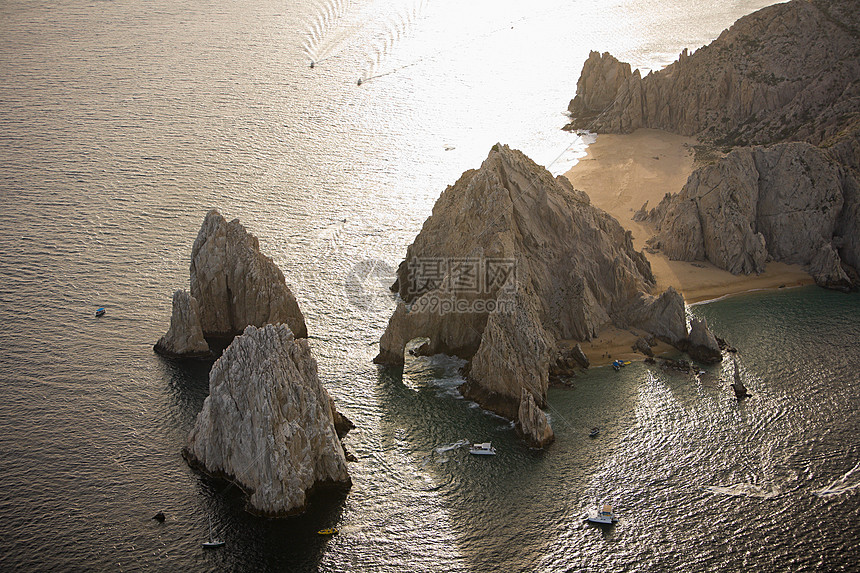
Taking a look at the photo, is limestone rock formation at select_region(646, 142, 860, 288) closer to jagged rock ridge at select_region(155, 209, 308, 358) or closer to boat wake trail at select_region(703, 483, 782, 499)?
boat wake trail at select_region(703, 483, 782, 499)

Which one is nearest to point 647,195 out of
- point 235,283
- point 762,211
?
point 762,211

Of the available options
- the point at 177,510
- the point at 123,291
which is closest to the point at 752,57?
the point at 123,291

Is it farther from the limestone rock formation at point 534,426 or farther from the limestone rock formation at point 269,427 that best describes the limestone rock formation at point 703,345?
the limestone rock formation at point 269,427

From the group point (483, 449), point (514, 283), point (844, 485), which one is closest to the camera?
point (844, 485)

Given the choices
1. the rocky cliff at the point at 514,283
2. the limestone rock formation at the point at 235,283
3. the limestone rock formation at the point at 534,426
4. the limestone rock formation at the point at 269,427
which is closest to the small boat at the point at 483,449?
the limestone rock formation at the point at 534,426

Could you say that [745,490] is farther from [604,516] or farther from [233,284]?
[233,284]

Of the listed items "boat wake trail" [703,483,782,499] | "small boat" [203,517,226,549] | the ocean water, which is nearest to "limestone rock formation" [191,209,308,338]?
the ocean water
